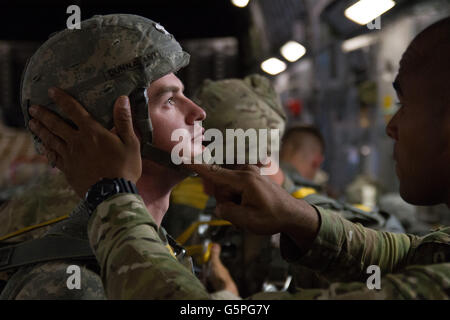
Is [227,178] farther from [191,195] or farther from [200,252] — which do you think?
[191,195]

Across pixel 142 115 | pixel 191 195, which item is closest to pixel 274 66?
pixel 191 195

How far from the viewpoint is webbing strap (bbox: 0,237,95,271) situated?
4.03 ft

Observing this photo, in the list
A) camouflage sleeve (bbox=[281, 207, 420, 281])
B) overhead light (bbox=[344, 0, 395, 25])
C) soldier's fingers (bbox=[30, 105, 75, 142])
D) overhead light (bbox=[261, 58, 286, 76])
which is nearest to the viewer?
soldier's fingers (bbox=[30, 105, 75, 142])

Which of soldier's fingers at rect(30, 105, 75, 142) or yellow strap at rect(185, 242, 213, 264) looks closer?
soldier's fingers at rect(30, 105, 75, 142)

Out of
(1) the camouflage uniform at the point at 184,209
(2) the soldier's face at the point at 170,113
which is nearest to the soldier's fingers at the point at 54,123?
(2) the soldier's face at the point at 170,113

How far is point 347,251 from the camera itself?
1.40 meters

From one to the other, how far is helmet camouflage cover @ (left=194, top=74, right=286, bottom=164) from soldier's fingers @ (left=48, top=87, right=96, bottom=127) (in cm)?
129

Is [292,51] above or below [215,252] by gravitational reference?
above

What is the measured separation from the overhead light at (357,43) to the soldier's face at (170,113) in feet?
24.5

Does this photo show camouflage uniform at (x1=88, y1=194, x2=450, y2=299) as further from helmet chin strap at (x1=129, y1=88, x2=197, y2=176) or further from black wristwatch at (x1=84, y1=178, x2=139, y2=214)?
helmet chin strap at (x1=129, y1=88, x2=197, y2=176)

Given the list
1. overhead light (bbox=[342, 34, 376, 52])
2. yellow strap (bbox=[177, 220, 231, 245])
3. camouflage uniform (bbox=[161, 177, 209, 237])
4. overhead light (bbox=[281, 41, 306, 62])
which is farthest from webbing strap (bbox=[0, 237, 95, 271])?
overhead light (bbox=[342, 34, 376, 52])

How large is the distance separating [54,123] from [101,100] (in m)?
0.22

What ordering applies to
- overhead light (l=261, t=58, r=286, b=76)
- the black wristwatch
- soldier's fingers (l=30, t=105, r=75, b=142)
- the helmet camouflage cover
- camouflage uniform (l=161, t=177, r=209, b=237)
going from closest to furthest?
the black wristwatch
soldier's fingers (l=30, t=105, r=75, b=142)
the helmet camouflage cover
camouflage uniform (l=161, t=177, r=209, b=237)
overhead light (l=261, t=58, r=286, b=76)
